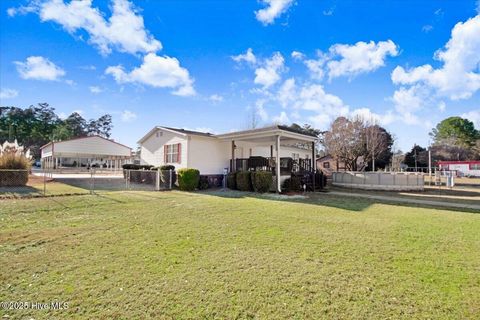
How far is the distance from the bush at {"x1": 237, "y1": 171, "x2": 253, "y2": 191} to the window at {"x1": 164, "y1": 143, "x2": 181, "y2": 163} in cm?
430

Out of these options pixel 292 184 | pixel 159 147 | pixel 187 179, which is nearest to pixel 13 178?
pixel 159 147

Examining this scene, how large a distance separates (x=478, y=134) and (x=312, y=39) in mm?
57297

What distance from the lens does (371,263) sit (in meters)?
3.84

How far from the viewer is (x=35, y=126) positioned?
5184 centimetres

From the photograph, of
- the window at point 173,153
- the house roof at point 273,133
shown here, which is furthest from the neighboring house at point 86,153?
the house roof at point 273,133

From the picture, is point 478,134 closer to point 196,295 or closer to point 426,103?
point 426,103

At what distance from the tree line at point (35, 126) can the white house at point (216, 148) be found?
150ft

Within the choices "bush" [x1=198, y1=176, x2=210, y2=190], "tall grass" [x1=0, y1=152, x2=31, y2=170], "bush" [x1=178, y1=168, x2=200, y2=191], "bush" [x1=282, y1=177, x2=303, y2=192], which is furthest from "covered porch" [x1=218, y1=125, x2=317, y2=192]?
"tall grass" [x1=0, y1=152, x2=31, y2=170]

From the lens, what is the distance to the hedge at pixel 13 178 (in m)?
12.4

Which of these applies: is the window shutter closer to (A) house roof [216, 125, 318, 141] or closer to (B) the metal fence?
(B) the metal fence

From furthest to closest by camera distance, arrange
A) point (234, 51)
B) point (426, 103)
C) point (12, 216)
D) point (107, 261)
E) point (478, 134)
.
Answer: point (478, 134)
point (426, 103)
point (234, 51)
point (12, 216)
point (107, 261)

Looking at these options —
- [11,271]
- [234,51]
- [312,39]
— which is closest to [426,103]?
[312,39]

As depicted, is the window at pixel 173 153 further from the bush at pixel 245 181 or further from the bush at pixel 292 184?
the bush at pixel 292 184

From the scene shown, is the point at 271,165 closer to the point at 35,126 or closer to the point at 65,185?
the point at 65,185
